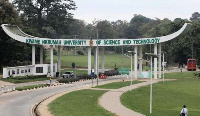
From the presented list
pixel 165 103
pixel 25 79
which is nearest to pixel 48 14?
pixel 25 79

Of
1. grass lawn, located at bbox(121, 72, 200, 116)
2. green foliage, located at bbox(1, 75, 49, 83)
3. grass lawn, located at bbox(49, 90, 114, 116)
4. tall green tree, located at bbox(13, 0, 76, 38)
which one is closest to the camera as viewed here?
grass lawn, located at bbox(49, 90, 114, 116)

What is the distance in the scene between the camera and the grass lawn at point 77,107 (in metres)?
30.2

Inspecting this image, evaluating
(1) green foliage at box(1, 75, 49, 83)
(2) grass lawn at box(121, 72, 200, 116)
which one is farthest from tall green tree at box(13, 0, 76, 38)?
(2) grass lawn at box(121, 72, 200, 116)

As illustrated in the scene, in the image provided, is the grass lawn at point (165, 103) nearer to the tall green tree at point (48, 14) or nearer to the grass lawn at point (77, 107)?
the grass lawn at point (77, 107)

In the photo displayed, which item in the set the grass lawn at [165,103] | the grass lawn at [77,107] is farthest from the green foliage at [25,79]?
the grass lawn at [165,103]

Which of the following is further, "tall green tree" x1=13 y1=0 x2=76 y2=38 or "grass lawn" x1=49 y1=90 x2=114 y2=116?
"tall green tree" x1=13 y1=0 x2=76 y2=38

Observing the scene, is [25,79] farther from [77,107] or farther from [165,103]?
[165,103]

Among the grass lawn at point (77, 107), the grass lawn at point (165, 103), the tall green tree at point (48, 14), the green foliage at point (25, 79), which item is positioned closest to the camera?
the grass lawn at point (77, 107)

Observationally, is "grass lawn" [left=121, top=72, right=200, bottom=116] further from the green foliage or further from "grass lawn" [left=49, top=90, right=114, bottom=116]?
the green foliage

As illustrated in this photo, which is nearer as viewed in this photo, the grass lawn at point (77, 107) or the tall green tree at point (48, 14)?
the grass lawn at point (77, 107)

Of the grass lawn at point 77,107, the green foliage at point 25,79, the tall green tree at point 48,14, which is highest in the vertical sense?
the tall green tree at point 48,14

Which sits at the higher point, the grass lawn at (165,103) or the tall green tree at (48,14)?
the tall green tree at (48,14)

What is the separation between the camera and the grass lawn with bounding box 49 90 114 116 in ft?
99.2

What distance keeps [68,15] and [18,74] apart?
43.3 metres
